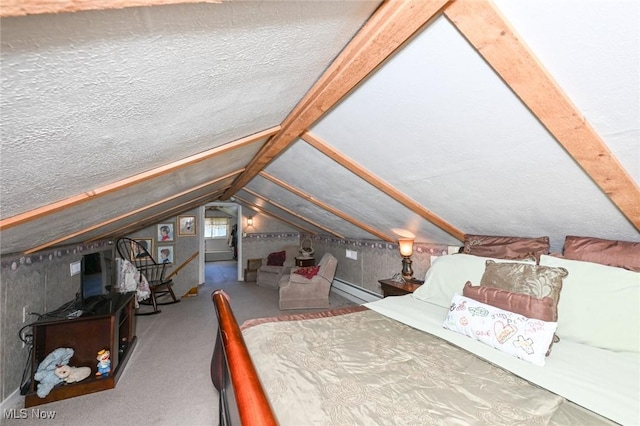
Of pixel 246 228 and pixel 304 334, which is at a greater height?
pixel 246 228

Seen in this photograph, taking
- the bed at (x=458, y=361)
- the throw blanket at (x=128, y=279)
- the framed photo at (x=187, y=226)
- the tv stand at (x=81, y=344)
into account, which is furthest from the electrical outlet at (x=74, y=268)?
the framed photo at (x=187, y=226)

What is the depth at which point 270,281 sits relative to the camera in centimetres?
625

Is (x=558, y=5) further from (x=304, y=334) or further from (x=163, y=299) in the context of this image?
(x=163, y=299)

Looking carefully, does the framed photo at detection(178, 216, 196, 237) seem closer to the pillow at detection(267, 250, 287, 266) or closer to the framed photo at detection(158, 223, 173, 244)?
the framed photo at detection(158, 223, 173, 244)

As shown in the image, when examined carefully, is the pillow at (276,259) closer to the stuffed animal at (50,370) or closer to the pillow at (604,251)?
the stuffed animal at (50,370)

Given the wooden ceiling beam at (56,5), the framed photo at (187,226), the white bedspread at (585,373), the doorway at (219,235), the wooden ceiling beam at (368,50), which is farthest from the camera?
the doorway at (219,235)

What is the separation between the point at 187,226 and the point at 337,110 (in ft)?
16.7

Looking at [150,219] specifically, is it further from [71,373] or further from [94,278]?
[71,373]

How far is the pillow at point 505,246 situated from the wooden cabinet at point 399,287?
0.74 m

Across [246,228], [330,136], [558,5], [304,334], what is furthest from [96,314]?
[246,228]

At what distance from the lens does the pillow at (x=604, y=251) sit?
1788 millimetres

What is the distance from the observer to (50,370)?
7.74 ft

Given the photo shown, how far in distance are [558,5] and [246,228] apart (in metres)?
6.90

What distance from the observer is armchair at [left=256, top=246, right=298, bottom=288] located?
6239mm
